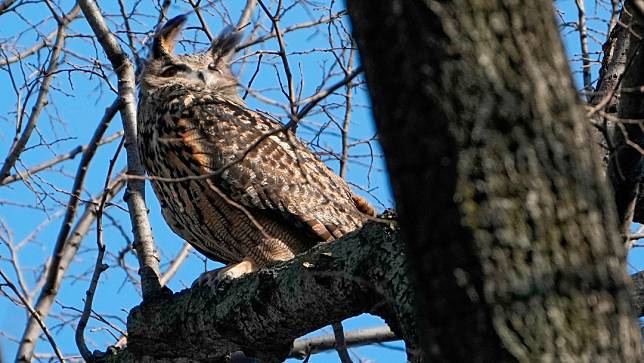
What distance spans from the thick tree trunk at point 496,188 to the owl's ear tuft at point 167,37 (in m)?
4.51

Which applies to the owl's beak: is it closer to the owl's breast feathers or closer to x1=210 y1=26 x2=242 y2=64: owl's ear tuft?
x1=210 y1=26 x2=242 y2=64: owl's ear tuft

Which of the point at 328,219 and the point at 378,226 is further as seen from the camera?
the point at 328,219

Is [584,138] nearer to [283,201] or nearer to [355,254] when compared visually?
[355,254]

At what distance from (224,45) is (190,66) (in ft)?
0.82

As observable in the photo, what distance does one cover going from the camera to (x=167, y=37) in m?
6.38

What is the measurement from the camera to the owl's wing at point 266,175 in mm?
5016

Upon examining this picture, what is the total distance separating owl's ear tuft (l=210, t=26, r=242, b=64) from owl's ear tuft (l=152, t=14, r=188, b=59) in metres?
0.27

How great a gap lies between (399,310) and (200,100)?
101 inches

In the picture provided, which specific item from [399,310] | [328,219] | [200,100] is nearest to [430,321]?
[399,310]

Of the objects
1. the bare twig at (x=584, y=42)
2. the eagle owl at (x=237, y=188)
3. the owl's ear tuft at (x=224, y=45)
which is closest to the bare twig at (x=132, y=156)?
the eagle owl at (x=237, y=188)

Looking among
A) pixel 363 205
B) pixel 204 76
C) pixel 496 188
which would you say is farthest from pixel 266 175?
pixel 496 188

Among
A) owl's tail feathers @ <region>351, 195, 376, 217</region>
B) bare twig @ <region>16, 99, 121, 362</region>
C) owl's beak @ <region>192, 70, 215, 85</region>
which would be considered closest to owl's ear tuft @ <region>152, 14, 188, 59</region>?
owl's beak @ <region>192, 70, 215, 85</region>

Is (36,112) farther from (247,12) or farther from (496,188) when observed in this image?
(496,188)

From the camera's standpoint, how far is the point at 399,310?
321cm
